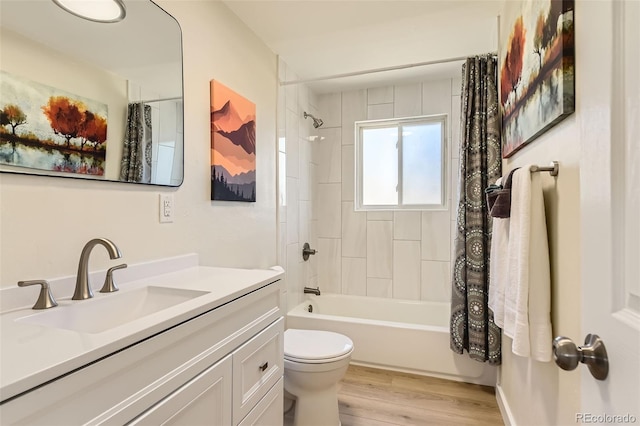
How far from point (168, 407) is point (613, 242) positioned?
965 millimetres

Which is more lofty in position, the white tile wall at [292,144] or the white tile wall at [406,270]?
the white tile wall at [292,144]

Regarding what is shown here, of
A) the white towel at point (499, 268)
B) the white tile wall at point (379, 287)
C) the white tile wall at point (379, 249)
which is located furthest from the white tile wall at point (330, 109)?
the white towel at point (499, 268)

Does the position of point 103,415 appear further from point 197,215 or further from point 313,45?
point 313,45

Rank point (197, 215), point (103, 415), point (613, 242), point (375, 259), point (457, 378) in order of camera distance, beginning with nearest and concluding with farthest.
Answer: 1. point (613, 242)
2. point (103, 415)
3. point (197, 215)
4. point (457, 378)
5. point (375, 259)

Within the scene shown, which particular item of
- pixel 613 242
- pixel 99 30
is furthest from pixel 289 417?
pixel 99 30

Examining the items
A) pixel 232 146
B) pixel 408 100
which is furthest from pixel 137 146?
pixel 408 100

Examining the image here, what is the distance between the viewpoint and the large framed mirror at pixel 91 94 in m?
0.91

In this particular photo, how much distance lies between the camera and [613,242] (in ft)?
1.58

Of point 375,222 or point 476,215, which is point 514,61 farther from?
point 375,222

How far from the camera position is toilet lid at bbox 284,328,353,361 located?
1654 millimetres

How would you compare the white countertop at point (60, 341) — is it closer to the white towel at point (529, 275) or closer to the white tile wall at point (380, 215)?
the white towel at point (529, 275)

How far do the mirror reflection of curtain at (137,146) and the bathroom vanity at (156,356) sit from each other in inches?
16.6

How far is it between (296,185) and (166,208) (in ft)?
4.92

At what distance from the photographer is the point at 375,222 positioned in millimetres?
3123
